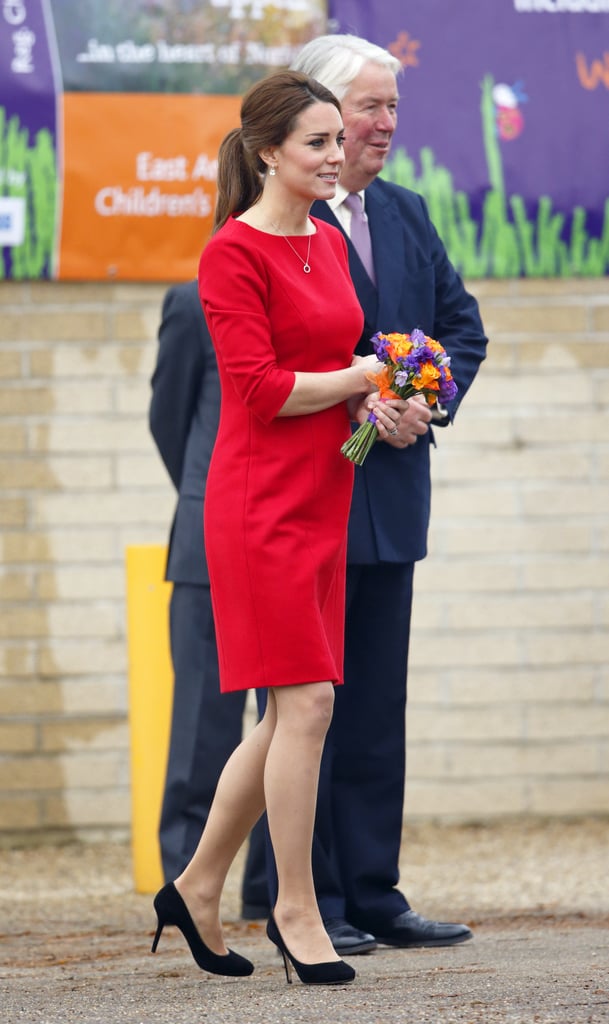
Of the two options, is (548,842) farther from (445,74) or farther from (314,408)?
(314,408)

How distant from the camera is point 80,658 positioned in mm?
5684

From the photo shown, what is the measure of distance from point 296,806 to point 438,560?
2915 millimetres

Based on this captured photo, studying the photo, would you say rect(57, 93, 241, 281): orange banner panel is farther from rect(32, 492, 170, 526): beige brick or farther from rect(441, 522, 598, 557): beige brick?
rect(441, 522, 598, 557): beige brick

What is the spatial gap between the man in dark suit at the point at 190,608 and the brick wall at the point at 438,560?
3.77ft

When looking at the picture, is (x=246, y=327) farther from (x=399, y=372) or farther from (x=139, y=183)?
(x=139, y=183)

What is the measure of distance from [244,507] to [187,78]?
305cm

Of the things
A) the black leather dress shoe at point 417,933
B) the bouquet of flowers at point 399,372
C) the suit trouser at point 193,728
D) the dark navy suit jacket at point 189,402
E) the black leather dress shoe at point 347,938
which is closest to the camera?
the bouquet of flowers at point 399,372

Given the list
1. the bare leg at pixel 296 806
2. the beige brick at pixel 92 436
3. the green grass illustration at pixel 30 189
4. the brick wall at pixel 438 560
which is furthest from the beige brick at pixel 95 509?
the bare leg at pixel 296 806

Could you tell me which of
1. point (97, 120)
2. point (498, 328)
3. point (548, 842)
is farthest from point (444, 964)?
point (97, 120)

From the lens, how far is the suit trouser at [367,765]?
353cm

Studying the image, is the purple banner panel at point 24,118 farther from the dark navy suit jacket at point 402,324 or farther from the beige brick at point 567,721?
the beige brick at point 567,721

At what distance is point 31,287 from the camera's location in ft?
18.5

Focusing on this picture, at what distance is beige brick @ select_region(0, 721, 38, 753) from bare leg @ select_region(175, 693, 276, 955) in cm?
269

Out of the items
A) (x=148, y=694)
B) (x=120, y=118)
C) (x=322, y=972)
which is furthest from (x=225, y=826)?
(x=120, y=118)
